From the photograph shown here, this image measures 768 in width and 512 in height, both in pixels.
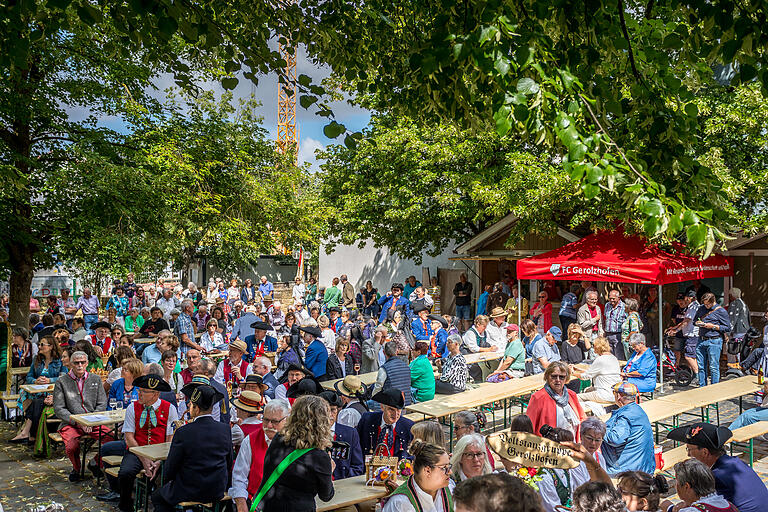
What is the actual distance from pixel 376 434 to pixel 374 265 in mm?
21985

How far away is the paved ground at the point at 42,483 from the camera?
22.6ft

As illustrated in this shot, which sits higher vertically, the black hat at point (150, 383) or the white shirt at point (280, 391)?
the black hat at point (150, 383)

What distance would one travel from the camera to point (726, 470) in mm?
5172

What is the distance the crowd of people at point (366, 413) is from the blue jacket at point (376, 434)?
0.01 meters

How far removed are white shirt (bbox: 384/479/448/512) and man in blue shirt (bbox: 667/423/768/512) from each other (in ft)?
→ 8.04

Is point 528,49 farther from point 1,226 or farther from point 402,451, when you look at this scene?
point 1,226

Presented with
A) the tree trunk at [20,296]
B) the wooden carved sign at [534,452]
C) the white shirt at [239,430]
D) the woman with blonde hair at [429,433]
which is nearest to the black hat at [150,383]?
the white shirt at [239,430]

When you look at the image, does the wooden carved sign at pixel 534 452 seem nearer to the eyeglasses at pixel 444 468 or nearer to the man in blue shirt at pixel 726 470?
the eyeglasses at pixel 444 468

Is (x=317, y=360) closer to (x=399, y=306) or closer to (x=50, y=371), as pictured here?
(x=50, y=371)

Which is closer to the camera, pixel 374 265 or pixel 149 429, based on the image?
pixel 149 429

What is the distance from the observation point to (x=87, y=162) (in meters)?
12.1

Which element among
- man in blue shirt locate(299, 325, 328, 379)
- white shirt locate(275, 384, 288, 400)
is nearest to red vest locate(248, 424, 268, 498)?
white shirt locate(275, 384, 288, 400)

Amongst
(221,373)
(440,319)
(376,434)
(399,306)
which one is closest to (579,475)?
(376,434)

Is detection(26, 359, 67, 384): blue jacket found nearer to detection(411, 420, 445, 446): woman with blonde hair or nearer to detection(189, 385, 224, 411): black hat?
detection(189, 385, 224, 411): black hat
